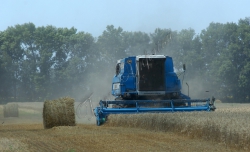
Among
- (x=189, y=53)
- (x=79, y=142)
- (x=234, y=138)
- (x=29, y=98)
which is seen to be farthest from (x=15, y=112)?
(x=29, y=98)

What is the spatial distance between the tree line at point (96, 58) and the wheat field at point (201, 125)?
51.4 m

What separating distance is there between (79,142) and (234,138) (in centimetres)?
426

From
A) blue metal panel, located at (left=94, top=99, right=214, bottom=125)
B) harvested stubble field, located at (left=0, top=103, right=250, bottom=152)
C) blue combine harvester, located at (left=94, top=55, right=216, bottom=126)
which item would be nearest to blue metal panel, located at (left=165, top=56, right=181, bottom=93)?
blue combine harvester, located at (left=94, top=55, right=216, bottom=126)

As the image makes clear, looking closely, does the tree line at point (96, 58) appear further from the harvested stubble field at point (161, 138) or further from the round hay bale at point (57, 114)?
the harvested stubble field at point (161, 138)

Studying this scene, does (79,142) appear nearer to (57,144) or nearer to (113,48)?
(57,144)

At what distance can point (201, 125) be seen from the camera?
15523 mm

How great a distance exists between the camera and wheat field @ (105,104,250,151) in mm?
13123

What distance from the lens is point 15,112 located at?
43000 millimetres

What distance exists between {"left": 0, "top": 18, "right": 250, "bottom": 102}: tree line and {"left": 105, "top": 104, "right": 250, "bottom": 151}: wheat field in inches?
2022

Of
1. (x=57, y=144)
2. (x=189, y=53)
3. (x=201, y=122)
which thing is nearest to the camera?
(x=57, y=144)

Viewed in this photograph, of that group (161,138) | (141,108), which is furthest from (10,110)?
(161,138)

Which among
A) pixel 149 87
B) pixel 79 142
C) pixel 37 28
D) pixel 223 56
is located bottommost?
pixel 79 142

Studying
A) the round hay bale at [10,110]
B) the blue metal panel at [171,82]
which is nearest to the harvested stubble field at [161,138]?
the blue metal panel at [171,82]

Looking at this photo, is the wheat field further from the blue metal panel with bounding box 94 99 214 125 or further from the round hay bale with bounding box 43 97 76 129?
the round hay bale with bounding box 43 97 76 129
